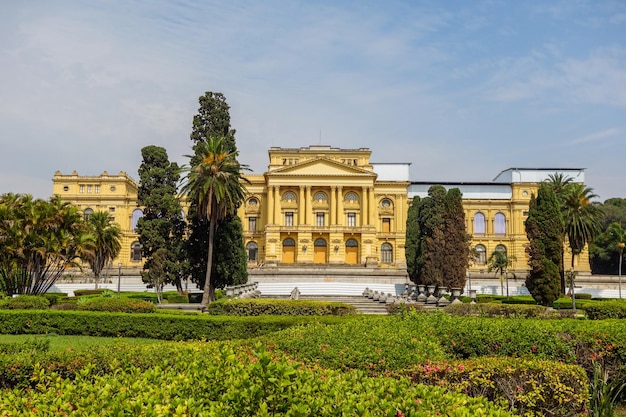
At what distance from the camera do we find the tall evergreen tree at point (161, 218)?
114ft

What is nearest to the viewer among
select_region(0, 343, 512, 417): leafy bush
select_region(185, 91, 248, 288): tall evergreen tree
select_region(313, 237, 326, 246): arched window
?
select_region(0, 343, 512, 417): leafy bush

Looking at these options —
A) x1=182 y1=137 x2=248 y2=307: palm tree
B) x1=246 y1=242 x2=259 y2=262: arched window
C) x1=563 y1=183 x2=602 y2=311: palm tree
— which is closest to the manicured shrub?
x1=182 y1=137 x2=248 y2=307: palm tree

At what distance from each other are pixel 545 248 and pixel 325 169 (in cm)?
3382

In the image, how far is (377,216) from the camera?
64.8 meters

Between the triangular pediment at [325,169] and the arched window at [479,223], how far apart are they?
15.7 metres

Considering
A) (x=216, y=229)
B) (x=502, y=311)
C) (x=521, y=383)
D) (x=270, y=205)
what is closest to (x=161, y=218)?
(x=216, y=229)

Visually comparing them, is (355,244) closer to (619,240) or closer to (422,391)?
(619,240)

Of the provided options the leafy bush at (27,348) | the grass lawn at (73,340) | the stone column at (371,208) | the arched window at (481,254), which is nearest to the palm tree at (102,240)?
the grass lawn at (73,340)

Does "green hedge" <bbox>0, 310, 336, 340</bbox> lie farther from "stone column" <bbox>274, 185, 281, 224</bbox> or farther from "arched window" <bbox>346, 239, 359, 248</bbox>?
"arched window" <bbox>346, 239, 359, 248</bbox>

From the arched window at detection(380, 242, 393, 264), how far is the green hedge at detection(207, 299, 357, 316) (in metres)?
42.2

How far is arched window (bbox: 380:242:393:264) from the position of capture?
64.6 m

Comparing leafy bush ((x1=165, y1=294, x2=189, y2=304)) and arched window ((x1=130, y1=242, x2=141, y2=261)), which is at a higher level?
arched window ((x1=130, y1=242, x2=141, y2=261))

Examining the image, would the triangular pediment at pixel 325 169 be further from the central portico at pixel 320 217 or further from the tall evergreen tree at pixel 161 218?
the tall evergreen tree at pixel 161 218

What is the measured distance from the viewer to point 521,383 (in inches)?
285
